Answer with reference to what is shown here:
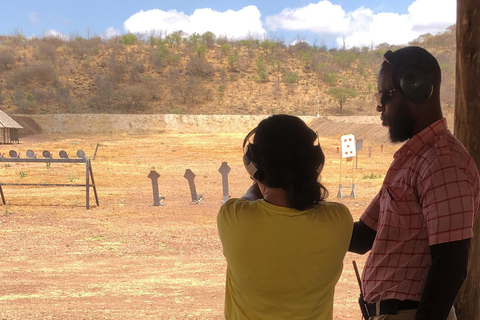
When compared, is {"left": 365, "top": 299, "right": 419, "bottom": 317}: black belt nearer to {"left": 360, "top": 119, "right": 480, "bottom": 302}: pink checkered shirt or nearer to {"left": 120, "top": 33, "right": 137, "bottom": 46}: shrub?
{"left": 360, "top": 119, "right": 480, "bottom": 302}: pink checkered shirt

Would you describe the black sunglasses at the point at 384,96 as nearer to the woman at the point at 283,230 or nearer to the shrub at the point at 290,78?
the woman at the point at 283,230

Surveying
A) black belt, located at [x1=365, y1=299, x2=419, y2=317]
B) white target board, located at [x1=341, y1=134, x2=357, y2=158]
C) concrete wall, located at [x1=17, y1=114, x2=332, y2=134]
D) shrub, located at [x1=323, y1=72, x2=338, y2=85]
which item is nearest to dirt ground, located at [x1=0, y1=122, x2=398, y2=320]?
white target board, located at [x1=341, y1=134, x2=357, y2=158]

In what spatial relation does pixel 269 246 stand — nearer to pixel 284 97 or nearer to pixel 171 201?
pixel 171 201

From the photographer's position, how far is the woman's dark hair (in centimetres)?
128

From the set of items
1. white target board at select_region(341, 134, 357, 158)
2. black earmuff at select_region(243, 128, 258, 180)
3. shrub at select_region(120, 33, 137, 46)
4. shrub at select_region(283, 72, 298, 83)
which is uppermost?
shrub at select_region(120, 33, 137, 46)

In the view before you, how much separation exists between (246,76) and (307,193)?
54026 mm

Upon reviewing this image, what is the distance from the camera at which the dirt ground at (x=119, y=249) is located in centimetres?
408

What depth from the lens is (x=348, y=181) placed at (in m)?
14.3

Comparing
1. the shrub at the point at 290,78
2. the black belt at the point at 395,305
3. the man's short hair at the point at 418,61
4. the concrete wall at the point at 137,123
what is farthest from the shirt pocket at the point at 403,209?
the shrub at the point at 290,78

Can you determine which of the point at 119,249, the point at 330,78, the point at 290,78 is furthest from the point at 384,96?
the point at 330,78

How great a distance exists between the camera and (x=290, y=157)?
50.3 inches

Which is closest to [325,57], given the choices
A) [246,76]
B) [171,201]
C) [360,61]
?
[360,61]

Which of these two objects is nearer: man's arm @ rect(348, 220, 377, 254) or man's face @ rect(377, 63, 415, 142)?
man's face @ rect(377, 63, 415, 142)

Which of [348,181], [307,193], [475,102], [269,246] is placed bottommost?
[348,181]
